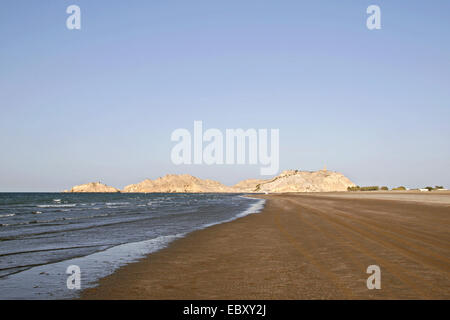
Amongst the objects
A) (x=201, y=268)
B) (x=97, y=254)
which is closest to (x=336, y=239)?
(x=201, y=268)

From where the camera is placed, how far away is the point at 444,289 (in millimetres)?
7152

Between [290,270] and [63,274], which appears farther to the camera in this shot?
[63,274]

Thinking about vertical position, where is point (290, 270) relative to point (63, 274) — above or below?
above

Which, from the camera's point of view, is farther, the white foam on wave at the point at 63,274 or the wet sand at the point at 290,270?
the white foam on wave at the point at 63,274

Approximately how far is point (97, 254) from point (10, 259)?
9.48 feet

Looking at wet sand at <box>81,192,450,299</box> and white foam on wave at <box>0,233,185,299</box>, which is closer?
wet sand at <box>81,192,450,299</box>

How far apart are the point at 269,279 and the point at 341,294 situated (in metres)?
1.89
